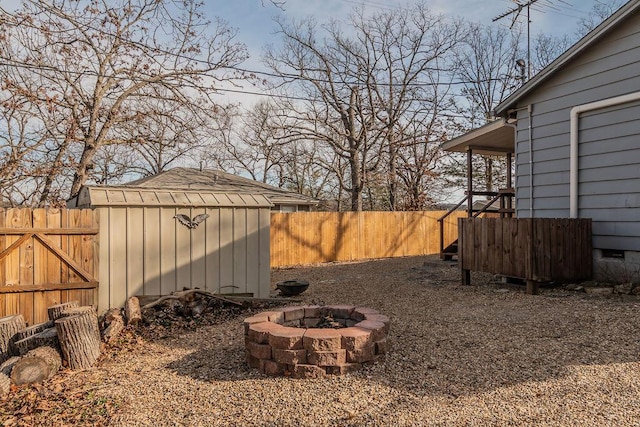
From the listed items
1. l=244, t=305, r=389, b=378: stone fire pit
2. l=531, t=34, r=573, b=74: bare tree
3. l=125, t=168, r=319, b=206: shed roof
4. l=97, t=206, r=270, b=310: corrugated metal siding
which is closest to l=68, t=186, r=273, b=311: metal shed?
l=97, t=206, r=270, b=310: corrugated metal siding

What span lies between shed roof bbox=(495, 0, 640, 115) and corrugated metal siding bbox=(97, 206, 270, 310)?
16.3ft

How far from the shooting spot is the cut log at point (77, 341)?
4.02m

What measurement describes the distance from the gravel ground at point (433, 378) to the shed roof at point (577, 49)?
3863mm

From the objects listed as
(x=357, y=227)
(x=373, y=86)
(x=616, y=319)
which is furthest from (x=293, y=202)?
(x=616, y=319)

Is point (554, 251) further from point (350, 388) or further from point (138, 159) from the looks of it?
point (138, 159)

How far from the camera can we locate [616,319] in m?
4.63

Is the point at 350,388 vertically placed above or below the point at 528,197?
below

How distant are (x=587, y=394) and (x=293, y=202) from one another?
13152 millimetres

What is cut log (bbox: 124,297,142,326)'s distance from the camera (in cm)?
526

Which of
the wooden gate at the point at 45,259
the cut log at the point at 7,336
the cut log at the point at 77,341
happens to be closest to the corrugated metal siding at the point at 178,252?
the wooden gate at the point at 45,259

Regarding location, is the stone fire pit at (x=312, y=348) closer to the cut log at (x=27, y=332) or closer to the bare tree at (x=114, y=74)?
the cut log at (x=27, y=332)

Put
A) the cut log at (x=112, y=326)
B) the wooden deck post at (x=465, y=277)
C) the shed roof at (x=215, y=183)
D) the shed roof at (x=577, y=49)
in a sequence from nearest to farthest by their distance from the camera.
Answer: the cut log at (x=112, y=326) → the shed roof at (x=577, y=49) → the wooden deck post at (x=465, y=277) → the shed roof at (x=215, y=183)

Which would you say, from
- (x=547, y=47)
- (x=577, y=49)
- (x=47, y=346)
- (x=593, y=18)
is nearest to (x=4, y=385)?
(x=47, y=346)

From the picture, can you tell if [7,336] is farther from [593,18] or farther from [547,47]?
[547,47]
